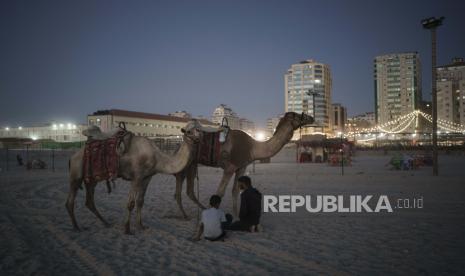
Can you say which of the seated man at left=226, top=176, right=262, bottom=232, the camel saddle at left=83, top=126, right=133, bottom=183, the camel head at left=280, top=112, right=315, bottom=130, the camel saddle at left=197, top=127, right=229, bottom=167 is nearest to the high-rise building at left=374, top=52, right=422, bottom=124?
the camel head at left=280, top=112, right=315, bottom=130

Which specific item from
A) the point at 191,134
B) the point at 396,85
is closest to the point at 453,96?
the point at 396,85

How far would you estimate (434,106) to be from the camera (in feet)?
70.3

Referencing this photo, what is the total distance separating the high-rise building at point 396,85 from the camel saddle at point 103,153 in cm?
19571

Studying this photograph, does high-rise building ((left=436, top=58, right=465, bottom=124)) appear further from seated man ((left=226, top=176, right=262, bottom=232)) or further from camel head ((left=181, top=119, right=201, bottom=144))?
camel head ((left=181, top=119, right=201, bottom=144))

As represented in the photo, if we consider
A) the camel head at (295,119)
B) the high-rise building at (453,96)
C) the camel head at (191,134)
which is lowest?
the camel head at (191,134)

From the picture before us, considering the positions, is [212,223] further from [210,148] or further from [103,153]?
[103,153]

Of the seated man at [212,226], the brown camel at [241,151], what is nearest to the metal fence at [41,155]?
the brown camel at [241,151]

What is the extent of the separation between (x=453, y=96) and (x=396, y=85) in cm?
4882

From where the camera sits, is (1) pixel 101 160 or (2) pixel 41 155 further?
(2) pixel 41 155

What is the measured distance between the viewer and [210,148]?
931 cm

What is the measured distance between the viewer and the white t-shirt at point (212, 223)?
7270 millimetres

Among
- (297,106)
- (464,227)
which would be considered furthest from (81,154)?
(297,106)

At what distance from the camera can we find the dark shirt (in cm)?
793

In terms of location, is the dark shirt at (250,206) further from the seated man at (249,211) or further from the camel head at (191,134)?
the camel head at (191,134)
